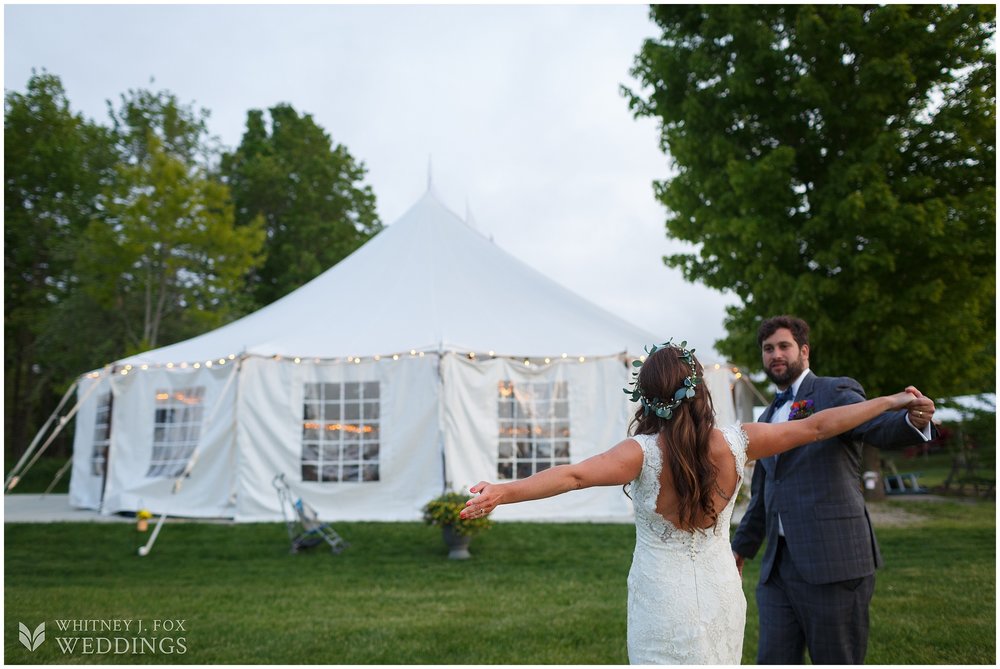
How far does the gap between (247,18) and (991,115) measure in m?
10.4

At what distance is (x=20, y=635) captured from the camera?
4.54 meters

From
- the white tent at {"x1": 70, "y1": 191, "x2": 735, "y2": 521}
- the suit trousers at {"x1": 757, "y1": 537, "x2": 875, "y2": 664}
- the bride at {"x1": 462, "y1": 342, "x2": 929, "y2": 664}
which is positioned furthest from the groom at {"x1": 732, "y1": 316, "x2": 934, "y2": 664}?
the white tent at {"x1": 70, "y1": 191, "x2": 735, "y2": 521}

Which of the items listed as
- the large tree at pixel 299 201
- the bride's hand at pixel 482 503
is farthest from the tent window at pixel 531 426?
the large tree at pixel 299 201

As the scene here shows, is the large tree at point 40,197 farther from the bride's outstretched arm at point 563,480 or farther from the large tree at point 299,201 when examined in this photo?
the bride's outstretched arm at point 563,480

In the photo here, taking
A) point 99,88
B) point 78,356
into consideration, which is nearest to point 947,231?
point 78,356

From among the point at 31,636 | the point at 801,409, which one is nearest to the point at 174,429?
the point at 31,636

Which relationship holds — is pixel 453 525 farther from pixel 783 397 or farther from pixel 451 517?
pixel 783 397

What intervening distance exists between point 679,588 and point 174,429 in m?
9.80

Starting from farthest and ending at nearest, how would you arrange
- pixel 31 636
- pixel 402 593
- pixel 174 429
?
pixel 174 429, pixel 402 593, pixel 31 636

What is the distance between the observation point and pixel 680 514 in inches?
84.7

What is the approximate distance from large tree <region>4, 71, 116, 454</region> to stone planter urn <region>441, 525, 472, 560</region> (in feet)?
57.1

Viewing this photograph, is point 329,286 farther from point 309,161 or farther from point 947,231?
point 309,161

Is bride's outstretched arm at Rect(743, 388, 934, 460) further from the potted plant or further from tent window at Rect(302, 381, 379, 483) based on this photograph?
tent window at Rect(302, 381, 379, 483)

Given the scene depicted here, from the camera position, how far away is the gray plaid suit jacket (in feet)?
8.82
